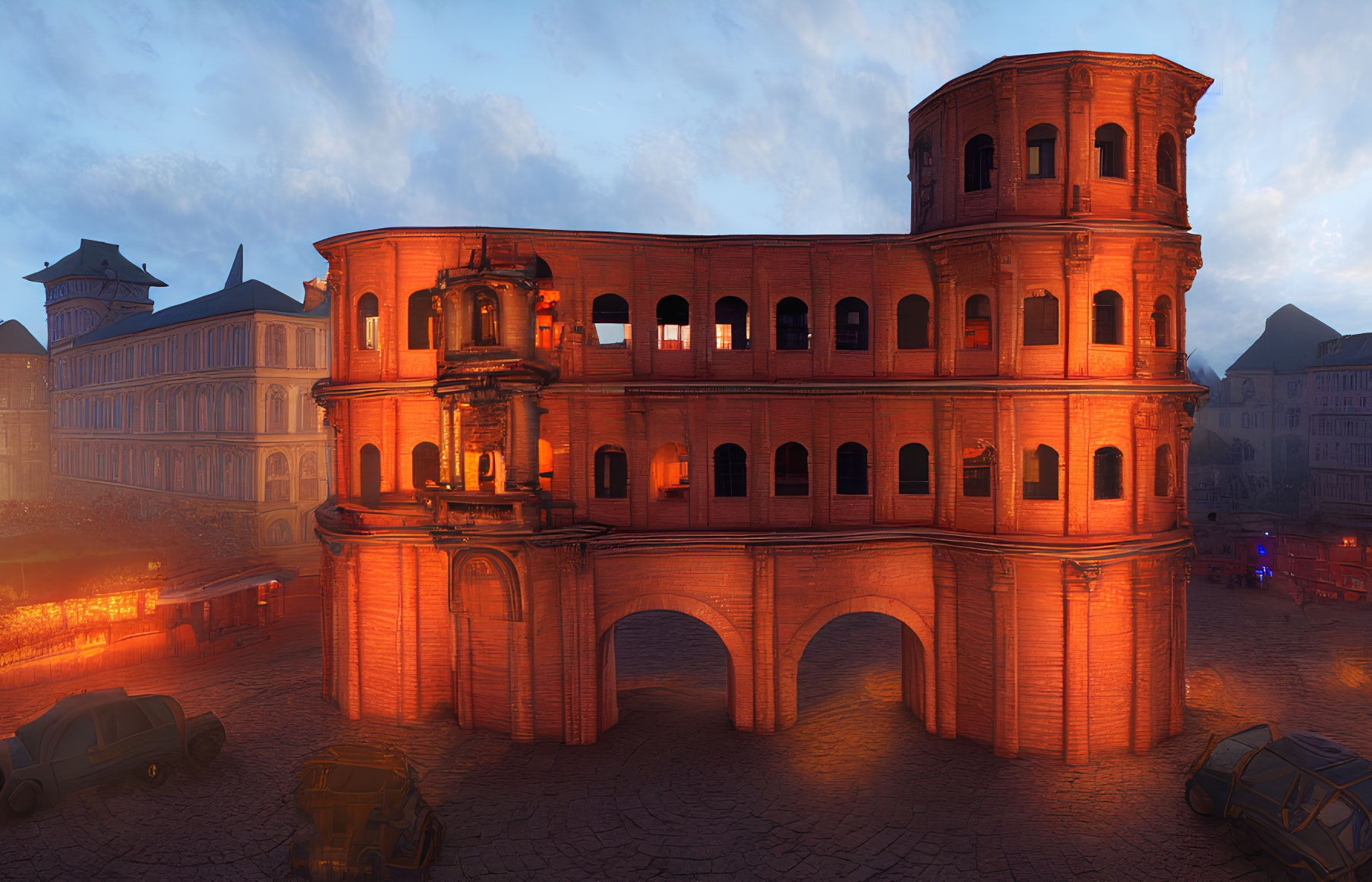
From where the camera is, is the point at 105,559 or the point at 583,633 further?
the point at 105,559

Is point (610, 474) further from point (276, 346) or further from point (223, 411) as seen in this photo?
point (223, 411)

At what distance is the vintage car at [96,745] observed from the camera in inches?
736

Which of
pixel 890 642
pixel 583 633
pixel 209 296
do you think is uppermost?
pixel 209 296

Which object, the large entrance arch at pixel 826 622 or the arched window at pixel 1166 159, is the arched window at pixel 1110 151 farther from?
the large entrance arch at pixel 826 622

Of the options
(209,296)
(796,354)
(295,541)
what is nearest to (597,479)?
(796,354)

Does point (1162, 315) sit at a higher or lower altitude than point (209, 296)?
lower

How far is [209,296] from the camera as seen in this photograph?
61375 millimetres

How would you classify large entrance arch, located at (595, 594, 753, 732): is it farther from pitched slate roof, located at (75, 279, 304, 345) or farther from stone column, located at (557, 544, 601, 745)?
pitched slate roof, located at (75, 279, 304, 345)

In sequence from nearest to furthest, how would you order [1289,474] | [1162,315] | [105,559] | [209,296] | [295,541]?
1. [1162,315]
2. [105,559]
3. [295,541]
4. [209,296]
5. [1289,474]

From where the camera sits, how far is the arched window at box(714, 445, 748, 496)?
23984mm

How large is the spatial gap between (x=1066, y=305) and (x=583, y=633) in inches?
712

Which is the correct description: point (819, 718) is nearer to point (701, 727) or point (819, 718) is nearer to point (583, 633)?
point (701, 727)

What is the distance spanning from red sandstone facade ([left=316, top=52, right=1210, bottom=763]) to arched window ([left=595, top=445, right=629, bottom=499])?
0.10 metres

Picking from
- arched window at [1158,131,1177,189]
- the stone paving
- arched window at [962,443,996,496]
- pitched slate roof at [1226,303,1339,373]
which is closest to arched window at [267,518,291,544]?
the stone paving
